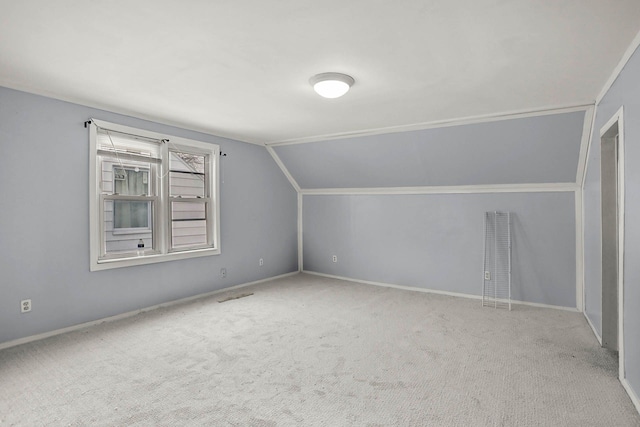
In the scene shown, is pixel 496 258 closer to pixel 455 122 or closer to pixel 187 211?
pixel 455 122

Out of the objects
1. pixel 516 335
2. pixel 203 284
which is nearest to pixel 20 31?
pixel 203 284

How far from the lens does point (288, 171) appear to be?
18.9 feet

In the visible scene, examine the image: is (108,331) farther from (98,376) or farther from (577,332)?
(577,332)

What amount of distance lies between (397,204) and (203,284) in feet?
9.42

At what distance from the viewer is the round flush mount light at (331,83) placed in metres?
2.62

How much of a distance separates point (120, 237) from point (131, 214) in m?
0.28

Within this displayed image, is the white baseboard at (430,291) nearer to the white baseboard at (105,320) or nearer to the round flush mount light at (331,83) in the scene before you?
the white baseboard at (105,320)

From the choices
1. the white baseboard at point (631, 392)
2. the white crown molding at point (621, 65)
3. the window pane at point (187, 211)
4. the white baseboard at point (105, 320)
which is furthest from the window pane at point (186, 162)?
the white baseboard at point (631, 392)

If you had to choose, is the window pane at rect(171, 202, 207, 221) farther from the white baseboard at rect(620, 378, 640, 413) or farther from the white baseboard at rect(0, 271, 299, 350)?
the white baseboard at rect(620, 378, 640, 413)

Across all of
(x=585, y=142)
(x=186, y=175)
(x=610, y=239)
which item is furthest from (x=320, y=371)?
(x=585, y=142)

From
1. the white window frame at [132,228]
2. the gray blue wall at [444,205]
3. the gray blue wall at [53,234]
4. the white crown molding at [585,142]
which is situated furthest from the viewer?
the gray blue wall at [444,205]

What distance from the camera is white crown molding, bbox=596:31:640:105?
6.64 feet

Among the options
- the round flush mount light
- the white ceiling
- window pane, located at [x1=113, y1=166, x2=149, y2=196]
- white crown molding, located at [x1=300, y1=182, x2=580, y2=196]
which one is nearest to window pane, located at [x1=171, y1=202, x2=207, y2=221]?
window pane, located at [x1=113, y1=166, x2=149, y2=196]

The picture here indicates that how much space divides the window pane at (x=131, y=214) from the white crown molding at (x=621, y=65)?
438cm
